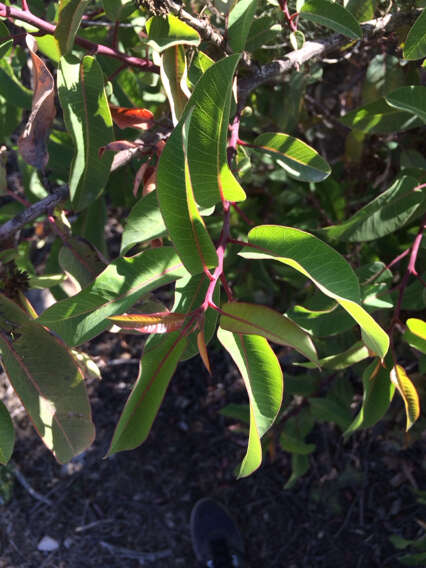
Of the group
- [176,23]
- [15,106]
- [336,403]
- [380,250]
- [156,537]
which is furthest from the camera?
[156,537]

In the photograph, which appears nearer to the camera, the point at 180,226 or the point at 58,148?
the point at 180,226

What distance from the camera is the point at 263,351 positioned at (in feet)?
2.72

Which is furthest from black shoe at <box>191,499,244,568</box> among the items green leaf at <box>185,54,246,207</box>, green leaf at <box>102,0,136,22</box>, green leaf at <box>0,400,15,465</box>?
green leaf at <box>102,0,136,22</box>

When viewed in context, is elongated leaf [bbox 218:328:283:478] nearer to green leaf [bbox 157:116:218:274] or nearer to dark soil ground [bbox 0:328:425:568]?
green leaf [bbox 157:116:218:274]

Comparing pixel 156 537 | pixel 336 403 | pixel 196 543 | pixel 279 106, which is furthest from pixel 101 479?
pixel 279 106

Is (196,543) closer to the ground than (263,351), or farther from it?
closer to the ground

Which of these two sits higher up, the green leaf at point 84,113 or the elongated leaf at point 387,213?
the green leaf at point 84,113

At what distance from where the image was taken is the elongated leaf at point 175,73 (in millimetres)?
964

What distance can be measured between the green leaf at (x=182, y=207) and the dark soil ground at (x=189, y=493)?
1.75 m

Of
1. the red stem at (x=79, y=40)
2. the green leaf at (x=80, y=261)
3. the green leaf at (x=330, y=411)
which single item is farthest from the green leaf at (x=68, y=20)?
the green leaf at (x=330, y=411)

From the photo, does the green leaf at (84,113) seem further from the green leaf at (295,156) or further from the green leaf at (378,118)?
the green leaf at (378,118)

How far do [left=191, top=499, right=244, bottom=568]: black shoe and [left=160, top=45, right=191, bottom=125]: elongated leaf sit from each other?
2005 mm

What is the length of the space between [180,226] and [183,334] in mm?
172

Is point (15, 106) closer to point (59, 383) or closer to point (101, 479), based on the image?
point (59, 383)
